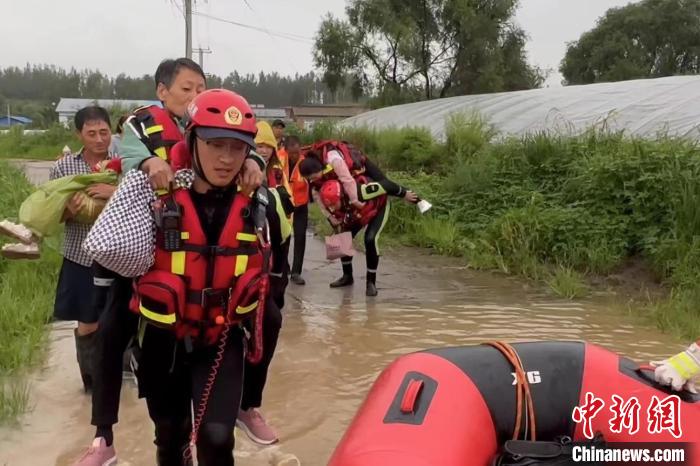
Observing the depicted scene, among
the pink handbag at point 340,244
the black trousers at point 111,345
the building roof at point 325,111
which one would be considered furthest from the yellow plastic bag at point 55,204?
the building roof at point 325,111

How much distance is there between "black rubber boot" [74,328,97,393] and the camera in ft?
12.6

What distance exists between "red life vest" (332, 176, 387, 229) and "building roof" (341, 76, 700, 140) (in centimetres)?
417

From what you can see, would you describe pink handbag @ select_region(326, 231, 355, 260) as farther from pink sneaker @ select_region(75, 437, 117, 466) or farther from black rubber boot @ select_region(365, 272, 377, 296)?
pink sneaker @ select_region(75, 437, 117, 466)

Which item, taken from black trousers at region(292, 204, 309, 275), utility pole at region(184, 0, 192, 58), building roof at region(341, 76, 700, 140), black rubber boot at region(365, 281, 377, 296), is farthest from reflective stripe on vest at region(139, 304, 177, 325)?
utility pole at region(184, 0, 192, 58)

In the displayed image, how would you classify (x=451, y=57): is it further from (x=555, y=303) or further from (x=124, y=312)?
(x=124, y=312)

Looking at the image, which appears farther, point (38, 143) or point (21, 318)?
point (38, 143)

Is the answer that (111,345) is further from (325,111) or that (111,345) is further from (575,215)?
(325,111)

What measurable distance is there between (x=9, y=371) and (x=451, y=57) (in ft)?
62.4

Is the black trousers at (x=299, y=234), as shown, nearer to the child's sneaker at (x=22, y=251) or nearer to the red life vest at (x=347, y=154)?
the red life vest at (x=347, y=154)

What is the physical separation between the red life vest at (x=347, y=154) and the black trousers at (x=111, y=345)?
3995 mm

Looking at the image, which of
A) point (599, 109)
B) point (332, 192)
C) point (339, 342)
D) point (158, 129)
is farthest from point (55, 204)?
point (599, 109)

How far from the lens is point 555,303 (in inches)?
254

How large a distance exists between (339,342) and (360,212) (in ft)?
5.30

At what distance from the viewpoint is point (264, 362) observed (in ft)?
9.41
